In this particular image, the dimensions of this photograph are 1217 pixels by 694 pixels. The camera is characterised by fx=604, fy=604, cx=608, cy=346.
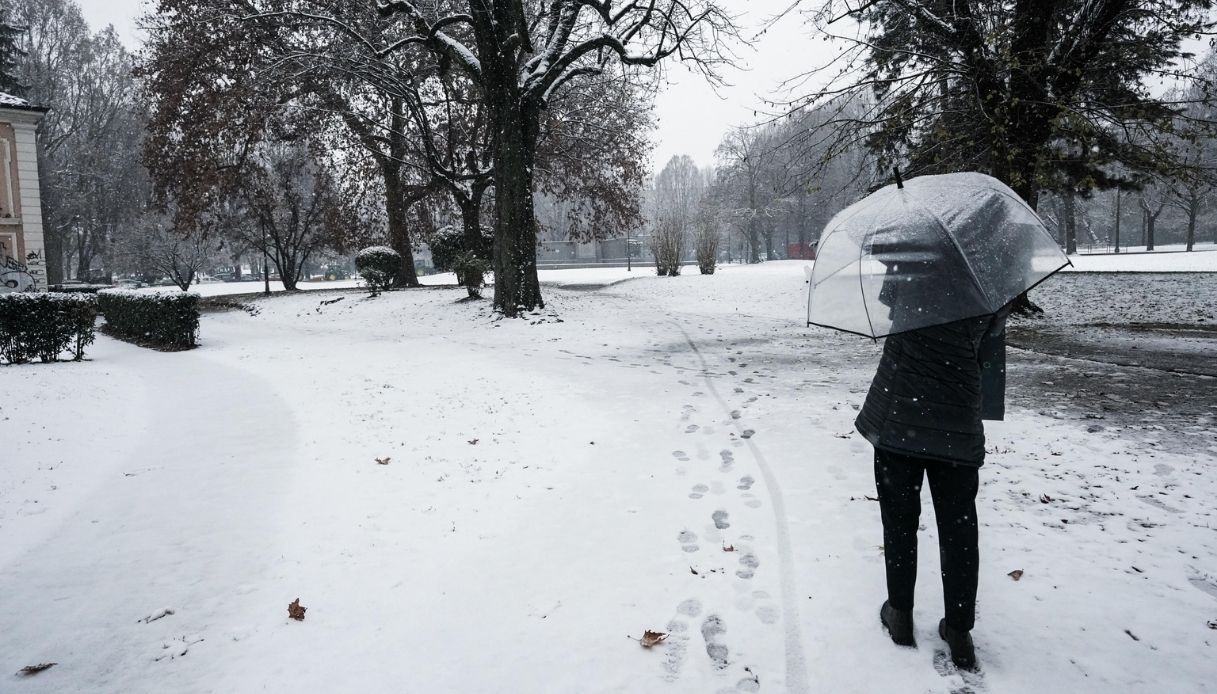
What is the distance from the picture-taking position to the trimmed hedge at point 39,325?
8.59m

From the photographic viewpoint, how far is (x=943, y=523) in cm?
247

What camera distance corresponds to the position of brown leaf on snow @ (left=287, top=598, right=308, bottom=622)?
2.93 metres

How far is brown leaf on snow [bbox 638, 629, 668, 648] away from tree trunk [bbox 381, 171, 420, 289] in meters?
20.9

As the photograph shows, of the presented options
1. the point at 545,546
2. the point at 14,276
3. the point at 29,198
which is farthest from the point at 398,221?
the point at 545,546

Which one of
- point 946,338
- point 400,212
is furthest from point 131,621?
point 400,212

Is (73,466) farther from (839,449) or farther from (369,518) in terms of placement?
(839,449)

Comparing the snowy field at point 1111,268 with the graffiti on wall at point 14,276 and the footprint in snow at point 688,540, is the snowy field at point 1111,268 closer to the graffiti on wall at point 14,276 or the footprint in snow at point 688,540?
the graffiti on wall at point 14,276

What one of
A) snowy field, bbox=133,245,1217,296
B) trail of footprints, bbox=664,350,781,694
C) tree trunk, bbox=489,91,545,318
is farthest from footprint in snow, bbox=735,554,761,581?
snowy field, bbox=133,245,1217,296

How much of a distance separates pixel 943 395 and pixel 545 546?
7.76 ft

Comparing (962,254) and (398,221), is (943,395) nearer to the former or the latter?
(962,254)

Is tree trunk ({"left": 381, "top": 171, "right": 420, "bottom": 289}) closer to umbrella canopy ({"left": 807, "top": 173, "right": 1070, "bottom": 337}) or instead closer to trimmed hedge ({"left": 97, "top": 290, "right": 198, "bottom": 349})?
trimmed hedge ({"left": 97, "top": 290, "right": 198, "bottom": 349})

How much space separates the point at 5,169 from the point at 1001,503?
2982 centimetres

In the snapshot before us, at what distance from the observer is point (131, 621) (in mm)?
2910

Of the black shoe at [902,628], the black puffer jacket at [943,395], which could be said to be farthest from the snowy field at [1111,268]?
the black shoe at [902,628]
